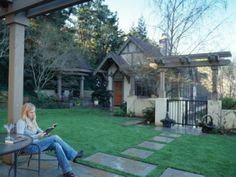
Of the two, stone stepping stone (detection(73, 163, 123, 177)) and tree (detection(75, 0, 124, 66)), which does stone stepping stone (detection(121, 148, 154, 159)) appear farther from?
tree (detection(75, 0, 124, 66))

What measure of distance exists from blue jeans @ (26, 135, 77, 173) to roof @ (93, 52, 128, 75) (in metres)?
12.9

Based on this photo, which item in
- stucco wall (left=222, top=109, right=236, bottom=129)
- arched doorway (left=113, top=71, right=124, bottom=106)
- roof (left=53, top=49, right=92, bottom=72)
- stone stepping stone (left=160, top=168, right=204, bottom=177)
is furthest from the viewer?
arched doorway (left=113, top=71, right=124, bottom=106)

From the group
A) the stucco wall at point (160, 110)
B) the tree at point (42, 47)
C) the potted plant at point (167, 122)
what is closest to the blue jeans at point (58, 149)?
the potted plant at point (167, 122)

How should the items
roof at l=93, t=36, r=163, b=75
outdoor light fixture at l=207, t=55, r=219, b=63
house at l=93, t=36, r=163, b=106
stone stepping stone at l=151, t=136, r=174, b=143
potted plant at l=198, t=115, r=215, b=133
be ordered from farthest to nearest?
house at l=93, t=36, r=163, b=106 < roof at l=93, t=36, r=163, b=75 < outdoor light fixture at l=207, t=55, r=219, b=63 < potted plant at l=198, t=115, r=215, b=133 < stone stepping stone at l=151, t=136, r=174, b=143

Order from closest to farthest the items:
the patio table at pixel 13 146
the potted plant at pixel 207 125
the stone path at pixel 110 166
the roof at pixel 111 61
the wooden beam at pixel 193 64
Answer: the patio table at pixel 13 146 → the stone path at pixel 110 166 → the potted plant at pixel 207 125 → the wooden beam at pixel 193 64 → the roof at pixel 111 61

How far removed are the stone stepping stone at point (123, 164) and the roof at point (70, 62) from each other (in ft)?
39.2

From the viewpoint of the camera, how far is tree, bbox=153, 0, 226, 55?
13.1 m

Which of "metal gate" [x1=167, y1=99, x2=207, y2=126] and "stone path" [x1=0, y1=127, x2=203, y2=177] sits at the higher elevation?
"metal gate" [x1=167, y1=99, x2=207, y2=126]

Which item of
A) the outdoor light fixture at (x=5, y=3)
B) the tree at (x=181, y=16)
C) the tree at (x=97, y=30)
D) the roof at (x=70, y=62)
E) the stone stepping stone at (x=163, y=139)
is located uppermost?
the tree at (x=97, y=30)

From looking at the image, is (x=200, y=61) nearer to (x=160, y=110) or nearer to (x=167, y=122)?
(x=160, y=110)

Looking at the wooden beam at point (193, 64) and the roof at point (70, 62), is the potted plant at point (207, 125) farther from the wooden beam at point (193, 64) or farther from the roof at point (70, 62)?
the roof at point (70, 62)

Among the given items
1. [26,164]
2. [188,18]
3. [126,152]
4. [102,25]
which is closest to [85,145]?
[126,152]

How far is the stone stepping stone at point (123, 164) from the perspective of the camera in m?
4.08

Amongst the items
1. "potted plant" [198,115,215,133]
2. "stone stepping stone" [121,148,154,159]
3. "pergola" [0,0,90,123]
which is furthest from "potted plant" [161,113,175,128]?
"pergola" [0,0,90,123]
